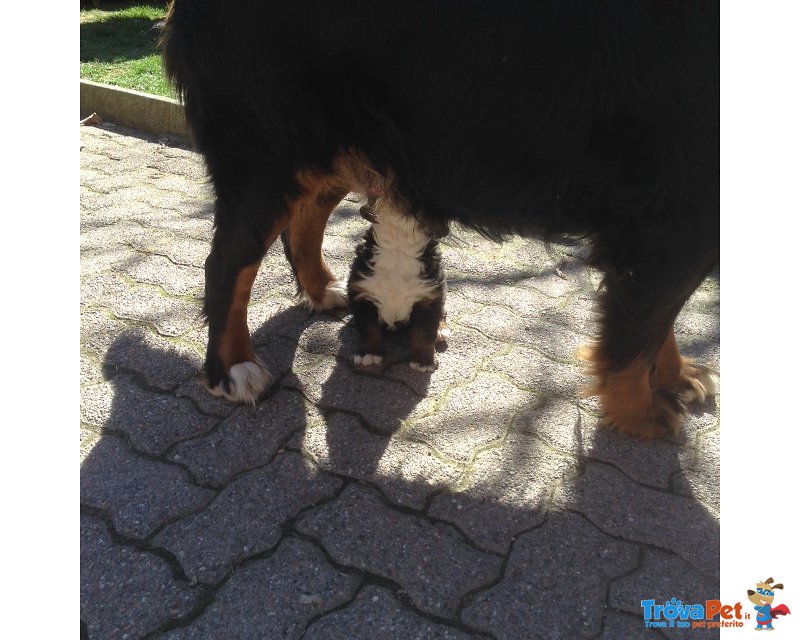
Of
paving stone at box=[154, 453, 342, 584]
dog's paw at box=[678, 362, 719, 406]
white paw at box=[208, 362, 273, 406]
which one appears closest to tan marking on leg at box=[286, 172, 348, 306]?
white paw at box=[208, 362, 273, 406]

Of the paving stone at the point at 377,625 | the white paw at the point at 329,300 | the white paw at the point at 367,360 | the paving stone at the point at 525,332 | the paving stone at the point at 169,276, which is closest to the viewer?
the paving stone at the point at 377,625

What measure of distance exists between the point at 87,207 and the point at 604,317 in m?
3.57

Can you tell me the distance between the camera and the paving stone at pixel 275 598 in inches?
76.1

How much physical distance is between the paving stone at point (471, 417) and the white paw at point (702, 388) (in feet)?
2.09

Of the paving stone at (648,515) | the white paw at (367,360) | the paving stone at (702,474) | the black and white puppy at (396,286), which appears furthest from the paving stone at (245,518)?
the paving stone at (702,474)

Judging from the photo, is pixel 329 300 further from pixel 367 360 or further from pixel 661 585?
pixel 661 585

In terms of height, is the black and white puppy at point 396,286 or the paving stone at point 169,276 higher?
the black and white puppy at point 396,286

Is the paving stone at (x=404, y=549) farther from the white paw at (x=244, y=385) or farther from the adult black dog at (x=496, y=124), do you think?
the adult black dog at (x=496, y=124)

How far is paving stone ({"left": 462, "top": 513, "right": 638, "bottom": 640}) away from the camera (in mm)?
1959

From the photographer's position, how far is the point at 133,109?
6.27m

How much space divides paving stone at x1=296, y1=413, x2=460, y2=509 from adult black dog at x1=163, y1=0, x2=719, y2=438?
726 millimetres

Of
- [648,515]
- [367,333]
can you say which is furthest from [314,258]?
[648,515]

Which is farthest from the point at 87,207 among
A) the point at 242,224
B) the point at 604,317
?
the point at 604,317

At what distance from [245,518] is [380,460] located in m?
0.53
